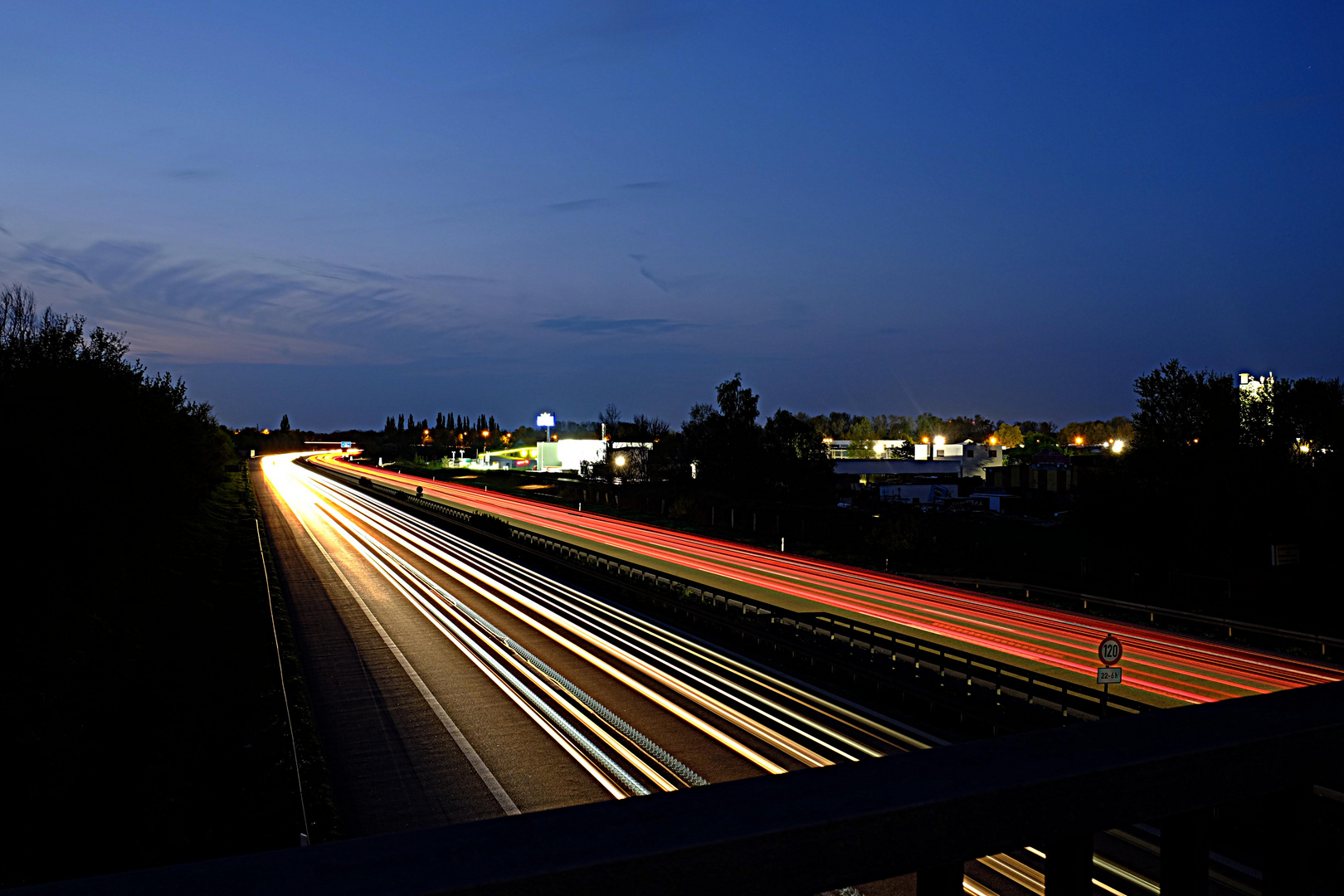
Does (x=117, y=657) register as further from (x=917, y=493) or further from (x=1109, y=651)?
(x=917, y=493)

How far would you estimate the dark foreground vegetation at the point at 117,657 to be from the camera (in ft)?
48.6

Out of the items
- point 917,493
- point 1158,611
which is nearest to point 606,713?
point 1158,611

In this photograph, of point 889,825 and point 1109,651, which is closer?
point 889,825

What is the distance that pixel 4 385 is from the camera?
83.7ft

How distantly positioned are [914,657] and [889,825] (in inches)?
869

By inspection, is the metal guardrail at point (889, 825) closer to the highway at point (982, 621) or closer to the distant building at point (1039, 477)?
the highway at point (982, 621)

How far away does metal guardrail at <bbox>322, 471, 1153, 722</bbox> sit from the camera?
17938 millimetres

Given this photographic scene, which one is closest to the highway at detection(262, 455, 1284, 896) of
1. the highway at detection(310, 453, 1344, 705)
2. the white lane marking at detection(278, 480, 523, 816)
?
the white lane marking at detection(278, 480, 523, 816)

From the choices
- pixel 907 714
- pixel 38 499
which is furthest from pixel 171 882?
pixel 38 499

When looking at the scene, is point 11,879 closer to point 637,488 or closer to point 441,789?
point 441,789

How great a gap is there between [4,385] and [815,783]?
31.0 meters

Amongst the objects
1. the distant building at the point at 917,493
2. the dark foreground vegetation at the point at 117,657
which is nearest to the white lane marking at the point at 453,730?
the dark foreground vegetation at the point at 117,657

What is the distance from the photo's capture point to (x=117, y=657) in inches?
901

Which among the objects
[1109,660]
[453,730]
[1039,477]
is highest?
[1039,477]
